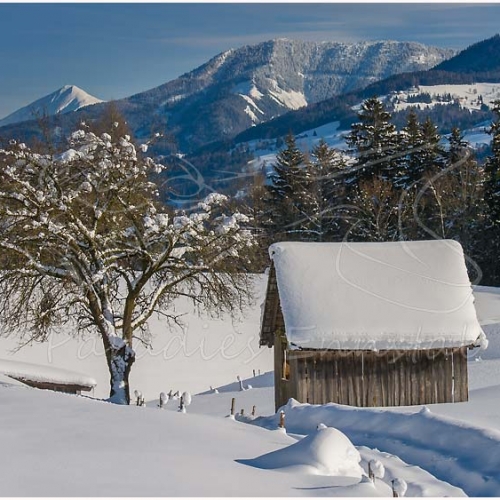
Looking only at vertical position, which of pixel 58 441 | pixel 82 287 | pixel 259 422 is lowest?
pixel 259 422

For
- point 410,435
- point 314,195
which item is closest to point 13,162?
point 410,435

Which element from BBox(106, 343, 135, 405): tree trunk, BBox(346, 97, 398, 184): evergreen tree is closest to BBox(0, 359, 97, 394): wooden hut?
BBox(106, 343, 135, 405): tree trunk

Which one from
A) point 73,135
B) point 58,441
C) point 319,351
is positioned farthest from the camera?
point 73,135

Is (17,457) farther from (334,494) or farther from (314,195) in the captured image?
(314,195)

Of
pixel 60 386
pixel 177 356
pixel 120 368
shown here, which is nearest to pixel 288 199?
pixel 177 356

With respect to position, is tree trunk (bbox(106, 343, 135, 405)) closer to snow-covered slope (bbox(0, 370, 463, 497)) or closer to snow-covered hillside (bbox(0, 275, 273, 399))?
snow-covered slope (bbox(0, 370, 463, 497))

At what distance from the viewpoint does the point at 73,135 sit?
2369 centimetres

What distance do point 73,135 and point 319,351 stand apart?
9.37m

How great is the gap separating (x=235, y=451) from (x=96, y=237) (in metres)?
11.9

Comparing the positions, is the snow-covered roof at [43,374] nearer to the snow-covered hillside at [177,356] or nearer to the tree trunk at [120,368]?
the snow-covered hillside at [177,356]

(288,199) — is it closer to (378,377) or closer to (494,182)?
(494,182)

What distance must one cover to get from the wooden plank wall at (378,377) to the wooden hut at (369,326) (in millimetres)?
27

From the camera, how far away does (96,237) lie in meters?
23.1

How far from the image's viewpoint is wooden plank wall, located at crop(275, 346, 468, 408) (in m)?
22.4
